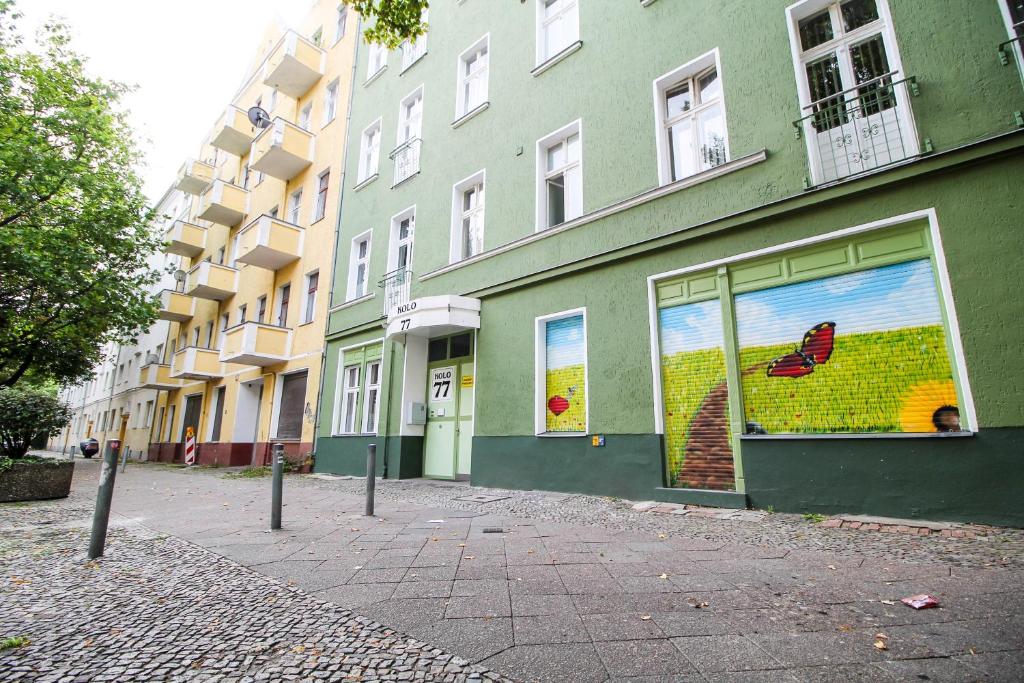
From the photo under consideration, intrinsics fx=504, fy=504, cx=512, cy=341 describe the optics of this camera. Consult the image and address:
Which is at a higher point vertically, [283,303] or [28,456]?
[283,303]

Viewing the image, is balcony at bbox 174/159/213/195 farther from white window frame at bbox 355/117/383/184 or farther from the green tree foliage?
the green tree foliage

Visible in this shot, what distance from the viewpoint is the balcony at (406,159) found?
1259 centimetres

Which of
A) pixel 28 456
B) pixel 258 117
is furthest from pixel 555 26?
pixel 258 117

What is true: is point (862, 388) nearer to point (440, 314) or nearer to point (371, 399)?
point (440, 314)

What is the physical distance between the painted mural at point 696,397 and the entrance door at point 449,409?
14.7 ft

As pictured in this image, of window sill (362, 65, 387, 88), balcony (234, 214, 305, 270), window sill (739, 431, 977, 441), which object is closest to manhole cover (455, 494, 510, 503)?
window sill (739, 431, 977, 441)

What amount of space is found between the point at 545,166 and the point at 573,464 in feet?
18.2

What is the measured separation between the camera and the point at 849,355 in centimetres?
557

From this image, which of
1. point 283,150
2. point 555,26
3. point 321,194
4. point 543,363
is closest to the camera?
point 543,363

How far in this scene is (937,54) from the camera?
539cm

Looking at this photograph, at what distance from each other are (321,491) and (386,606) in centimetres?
684

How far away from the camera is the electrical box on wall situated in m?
11.1

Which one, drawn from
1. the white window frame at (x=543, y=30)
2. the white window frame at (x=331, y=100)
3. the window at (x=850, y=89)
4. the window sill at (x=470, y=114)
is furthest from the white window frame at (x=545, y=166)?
the white window frame at (x=331, y=100)

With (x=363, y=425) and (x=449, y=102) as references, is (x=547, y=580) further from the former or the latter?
(x=449, y=102)
